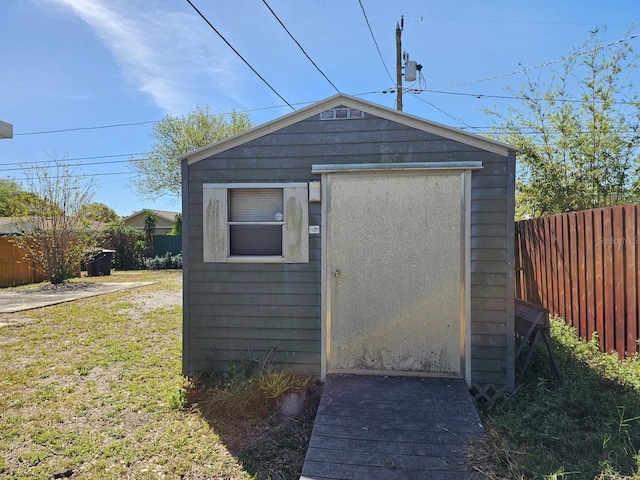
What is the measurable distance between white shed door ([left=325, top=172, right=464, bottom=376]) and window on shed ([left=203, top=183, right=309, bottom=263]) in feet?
1.13

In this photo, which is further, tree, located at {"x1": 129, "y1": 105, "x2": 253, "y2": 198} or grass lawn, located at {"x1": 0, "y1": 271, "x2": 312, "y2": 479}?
tree, located at {"x1": 129, "y1": 105, "x2": 253, "y2": 198}

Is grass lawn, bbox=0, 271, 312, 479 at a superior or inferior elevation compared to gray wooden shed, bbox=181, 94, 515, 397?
inferior

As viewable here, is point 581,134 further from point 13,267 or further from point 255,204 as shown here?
point 13,267

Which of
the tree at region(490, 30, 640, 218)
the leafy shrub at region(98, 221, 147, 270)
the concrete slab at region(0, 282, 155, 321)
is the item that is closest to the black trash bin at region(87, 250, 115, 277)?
the leafy shrub at region(98, 221, 147, 270)

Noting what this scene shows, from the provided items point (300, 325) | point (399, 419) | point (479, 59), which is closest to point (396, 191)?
point (300, 325)

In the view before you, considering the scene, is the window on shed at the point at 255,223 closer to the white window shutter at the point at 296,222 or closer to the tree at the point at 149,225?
the white window shutter at the point at 296,222

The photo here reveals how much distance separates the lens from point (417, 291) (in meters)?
3.61

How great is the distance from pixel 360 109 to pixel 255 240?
5.89 ft

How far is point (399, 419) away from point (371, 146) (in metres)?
2.57

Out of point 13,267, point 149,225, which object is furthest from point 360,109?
point 149,225

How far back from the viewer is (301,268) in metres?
3.78

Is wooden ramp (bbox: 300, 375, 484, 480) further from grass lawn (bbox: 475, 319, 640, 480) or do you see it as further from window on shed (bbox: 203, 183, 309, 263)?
window on shed (bbox: 203, 183, 309, 263)

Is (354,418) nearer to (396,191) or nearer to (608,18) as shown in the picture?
(396,191)

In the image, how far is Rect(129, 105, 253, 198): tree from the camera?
61.7ft
